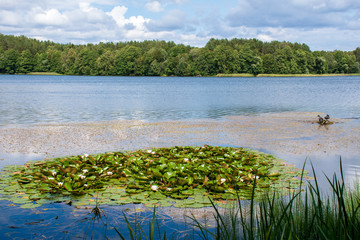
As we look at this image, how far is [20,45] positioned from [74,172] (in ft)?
472

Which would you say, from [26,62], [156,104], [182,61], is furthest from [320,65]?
[156,104]

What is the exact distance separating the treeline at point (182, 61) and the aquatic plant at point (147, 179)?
107590 millimetres

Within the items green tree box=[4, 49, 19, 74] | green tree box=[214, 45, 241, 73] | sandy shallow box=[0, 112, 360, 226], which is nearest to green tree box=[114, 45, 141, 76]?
green tree box=[214, 45, 241, 73]

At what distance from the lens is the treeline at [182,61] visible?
117 metres

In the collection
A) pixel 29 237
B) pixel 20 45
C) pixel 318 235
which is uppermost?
pixel 20 45

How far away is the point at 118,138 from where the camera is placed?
42.7 feet

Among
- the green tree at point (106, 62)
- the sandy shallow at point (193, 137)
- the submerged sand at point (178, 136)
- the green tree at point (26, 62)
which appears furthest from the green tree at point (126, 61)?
the submerged sand at point (178, 136)

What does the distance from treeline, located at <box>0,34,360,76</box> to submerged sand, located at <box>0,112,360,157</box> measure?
9956cm

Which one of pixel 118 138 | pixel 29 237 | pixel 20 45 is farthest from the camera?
pixel 20 45

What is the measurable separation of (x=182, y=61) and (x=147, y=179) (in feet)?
360

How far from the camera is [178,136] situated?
13.4 metres

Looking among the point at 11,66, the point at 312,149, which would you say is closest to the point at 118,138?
the point at 312,149

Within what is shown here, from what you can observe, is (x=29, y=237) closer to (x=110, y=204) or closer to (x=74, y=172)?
(x=110, y=204)

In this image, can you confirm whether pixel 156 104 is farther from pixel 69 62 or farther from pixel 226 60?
pixel 69 62
